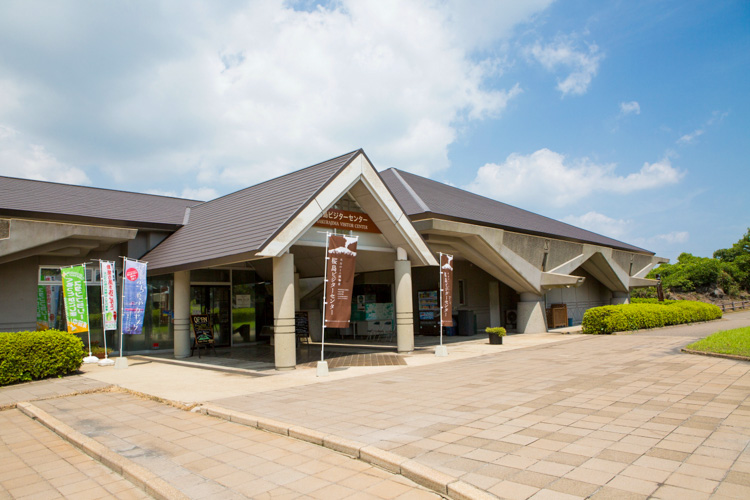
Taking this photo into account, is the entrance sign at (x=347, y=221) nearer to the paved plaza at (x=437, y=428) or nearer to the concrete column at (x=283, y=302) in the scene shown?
the concrete column at (x=283, y=302)

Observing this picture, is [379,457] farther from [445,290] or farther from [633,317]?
[633,317]

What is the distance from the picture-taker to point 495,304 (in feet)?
82.6

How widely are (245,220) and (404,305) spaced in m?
5.31

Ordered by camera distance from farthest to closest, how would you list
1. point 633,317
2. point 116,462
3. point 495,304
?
point 495,304 → point 633,317 → point 116,462

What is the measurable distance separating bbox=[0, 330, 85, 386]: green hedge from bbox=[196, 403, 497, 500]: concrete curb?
6.70 meters

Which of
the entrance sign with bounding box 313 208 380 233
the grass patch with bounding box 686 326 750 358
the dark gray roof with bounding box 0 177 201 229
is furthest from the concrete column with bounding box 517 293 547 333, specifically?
the dark gray roof with bounding box 0 177 201 229

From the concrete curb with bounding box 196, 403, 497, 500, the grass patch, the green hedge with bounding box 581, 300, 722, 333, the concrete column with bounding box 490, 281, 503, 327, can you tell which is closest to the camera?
the concrete curb with bounding box 196, 403, 497, 500

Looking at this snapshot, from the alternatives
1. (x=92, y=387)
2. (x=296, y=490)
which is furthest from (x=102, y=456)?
(x=92, y=387)

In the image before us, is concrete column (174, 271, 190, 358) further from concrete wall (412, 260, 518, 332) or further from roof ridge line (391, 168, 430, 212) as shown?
concrete wall (412, 260, 518, 332)

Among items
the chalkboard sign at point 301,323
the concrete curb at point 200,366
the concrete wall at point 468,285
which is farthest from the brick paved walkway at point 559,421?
the concrete wall at point 468,285

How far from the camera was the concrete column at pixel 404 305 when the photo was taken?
14.8 meters

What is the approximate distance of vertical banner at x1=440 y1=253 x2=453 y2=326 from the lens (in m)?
14.9

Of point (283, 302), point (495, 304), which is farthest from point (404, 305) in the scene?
point (495, 304)

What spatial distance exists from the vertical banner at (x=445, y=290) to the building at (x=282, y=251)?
44cm
